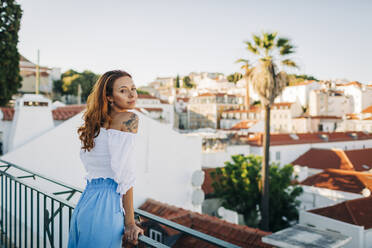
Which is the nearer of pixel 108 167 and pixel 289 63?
pixel 108 167

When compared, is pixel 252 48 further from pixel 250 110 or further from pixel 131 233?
pixel 250 110

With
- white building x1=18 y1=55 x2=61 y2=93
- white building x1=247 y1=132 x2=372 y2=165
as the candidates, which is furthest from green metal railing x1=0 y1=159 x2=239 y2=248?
white building x1=18 y1=55 x2=61 y2=93

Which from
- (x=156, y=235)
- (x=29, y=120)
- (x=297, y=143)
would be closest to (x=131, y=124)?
(x=156, y=235)

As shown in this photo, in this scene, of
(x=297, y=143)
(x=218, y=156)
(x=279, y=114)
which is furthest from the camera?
(x=279, y=114)

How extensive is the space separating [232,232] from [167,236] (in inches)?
63.6

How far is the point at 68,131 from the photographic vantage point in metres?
7.73

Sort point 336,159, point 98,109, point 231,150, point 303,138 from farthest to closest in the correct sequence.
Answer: point 303,138 < point 231,150 < point 336,159 < point 98,109

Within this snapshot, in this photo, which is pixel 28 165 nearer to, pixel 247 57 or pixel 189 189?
pixel 189 189

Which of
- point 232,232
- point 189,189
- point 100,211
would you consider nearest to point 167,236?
point 232,232

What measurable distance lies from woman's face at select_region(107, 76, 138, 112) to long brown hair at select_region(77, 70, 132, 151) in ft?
0.08

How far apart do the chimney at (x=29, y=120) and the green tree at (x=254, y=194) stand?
1462 cm

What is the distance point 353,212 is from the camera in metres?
15.3

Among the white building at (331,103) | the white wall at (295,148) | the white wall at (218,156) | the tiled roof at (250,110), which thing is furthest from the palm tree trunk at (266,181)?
the tiled roof at (250,110)

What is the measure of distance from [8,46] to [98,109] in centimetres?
1726
